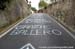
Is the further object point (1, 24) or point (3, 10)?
point (3, 10)

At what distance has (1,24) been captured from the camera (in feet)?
79.1

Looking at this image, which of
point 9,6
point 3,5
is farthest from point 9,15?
point 3,5

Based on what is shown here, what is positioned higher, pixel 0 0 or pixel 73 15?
pixel 0 0

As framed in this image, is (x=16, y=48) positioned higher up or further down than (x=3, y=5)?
further down

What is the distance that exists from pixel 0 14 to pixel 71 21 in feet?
23.1

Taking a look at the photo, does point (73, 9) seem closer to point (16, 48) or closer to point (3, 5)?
point (3, 5)

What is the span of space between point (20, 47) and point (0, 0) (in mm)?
11967

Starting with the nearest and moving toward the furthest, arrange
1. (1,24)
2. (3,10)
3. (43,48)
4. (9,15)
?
(43,48) < (1,24) < (3,10) < (9,15)

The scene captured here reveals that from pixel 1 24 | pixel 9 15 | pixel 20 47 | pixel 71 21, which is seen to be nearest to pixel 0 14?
pixel 1 24

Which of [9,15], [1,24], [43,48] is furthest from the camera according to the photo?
[9,15]

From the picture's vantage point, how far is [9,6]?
28.7 meters

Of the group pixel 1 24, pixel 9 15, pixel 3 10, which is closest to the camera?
pixel 1 24

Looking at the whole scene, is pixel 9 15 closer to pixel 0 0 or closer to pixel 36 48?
pixel 0 0

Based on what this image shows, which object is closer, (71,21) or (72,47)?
(72,47)
